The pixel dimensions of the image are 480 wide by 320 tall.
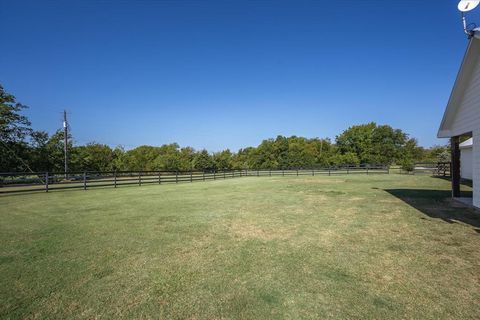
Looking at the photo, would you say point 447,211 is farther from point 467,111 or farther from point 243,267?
point 243,267

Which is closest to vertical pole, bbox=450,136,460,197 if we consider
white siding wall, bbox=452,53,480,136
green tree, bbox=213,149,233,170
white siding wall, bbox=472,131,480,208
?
white siding wall, bbox=452,53,480,136

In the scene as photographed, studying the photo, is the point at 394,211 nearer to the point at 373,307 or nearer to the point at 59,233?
the point at 373,307

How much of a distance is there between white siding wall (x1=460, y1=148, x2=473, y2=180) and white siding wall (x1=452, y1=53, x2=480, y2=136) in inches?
573

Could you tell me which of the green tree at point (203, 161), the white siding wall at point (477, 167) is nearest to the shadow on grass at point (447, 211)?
the white siding wall at point (477, 167)

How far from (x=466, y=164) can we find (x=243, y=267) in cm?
2523

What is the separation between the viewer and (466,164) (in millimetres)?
21016

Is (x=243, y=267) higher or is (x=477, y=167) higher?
(x=477, y=167)

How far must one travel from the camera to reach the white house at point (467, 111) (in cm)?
806

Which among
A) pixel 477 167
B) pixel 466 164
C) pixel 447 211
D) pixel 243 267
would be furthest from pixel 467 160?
pixel 243 267

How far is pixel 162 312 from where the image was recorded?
2.70 m

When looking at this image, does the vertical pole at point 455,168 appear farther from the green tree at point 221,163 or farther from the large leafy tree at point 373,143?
the large leafy tree at point 373,143

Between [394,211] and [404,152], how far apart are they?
223 feet

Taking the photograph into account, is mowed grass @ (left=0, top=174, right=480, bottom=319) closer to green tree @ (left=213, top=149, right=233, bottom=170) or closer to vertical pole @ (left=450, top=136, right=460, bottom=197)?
vertical pole @ (left=450, top=136, right=460, bottom=197)

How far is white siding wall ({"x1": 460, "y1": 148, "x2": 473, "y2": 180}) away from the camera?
20578 mm
